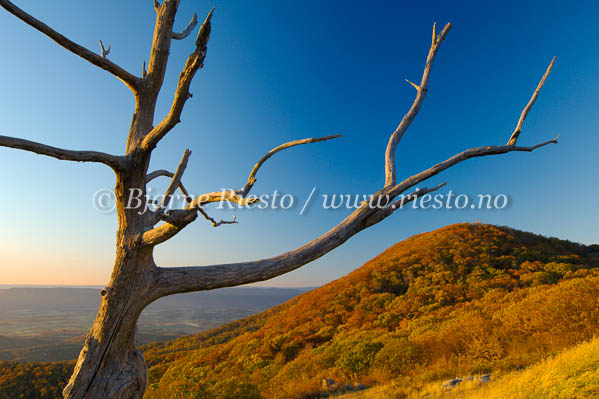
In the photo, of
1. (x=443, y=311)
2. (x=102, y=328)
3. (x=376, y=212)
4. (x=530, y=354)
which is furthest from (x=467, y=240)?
(x=102, y=328)

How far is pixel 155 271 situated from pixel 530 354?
856 cm

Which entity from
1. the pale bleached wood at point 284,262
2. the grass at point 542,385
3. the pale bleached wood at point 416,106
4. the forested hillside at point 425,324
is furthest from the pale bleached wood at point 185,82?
the forested hillside at point 425,324

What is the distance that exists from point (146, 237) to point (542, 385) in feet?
19.4

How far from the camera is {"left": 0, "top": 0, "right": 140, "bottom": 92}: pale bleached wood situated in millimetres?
2025

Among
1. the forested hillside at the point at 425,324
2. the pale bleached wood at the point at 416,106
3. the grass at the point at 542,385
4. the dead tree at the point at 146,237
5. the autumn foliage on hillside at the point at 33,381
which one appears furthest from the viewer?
the autumn foliage on hillside at the point at 33,381

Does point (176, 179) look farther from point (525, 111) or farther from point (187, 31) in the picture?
point (525, 111)

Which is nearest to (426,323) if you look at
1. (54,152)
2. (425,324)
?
(425,324)

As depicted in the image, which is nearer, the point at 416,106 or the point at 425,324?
the point at 416,106

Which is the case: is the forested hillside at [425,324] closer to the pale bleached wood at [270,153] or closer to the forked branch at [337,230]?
the forked branch at [337,230]

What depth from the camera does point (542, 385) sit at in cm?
429

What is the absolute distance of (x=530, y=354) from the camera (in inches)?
265

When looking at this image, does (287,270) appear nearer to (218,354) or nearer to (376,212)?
(376,212)

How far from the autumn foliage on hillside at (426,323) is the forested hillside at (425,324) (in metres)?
0.04

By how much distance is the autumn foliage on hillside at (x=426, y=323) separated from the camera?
23.6ft
